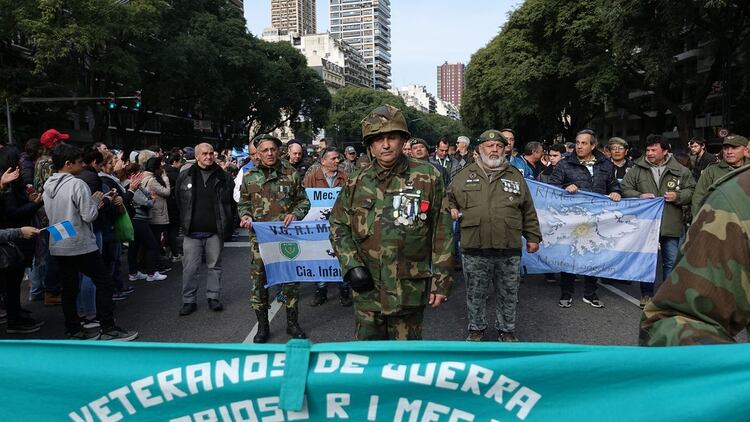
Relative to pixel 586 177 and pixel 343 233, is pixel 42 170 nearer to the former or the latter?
pixel 343 233

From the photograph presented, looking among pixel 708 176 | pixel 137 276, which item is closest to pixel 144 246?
pixel 137 276

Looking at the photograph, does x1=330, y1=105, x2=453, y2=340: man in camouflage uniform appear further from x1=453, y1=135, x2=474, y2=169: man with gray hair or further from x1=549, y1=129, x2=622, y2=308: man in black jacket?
x1=453, y1=135, x2=474, y2=169: man with gray hair

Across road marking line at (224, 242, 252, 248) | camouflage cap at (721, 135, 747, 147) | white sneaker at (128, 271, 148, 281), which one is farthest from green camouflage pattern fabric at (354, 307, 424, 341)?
road marking line at (224, 242, 252, 248)

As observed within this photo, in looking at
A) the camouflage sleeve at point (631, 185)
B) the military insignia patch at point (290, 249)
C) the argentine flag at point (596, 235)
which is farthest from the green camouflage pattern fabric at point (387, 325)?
the camouflage sleeve at point (631, 185)

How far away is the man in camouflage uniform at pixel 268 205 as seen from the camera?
516 centimetres

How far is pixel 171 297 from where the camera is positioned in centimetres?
677

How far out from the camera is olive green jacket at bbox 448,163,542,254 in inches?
180

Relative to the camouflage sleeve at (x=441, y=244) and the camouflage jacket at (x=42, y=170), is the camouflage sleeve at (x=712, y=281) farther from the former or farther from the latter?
the camouflage jacket at (x=42, y=170)

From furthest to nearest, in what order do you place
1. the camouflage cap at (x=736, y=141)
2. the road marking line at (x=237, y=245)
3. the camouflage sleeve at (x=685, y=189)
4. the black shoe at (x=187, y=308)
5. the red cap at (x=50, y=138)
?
the road marking line at (x=237, y=245) < the red cap at (x=50, y=138) < the camouflage cap at (x=736, y=141) < the black shoe at (x=187, y=308) < the camouflage sleeve at (x=685, y=189)

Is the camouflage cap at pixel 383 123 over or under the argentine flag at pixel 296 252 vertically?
over

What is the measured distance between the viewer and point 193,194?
236 inches

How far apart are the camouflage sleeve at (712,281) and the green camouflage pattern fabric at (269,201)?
4.15 meters

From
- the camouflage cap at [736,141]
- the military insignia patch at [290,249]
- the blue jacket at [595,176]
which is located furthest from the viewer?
the blue jacket at [595,176]

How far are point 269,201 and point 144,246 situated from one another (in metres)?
3.46
